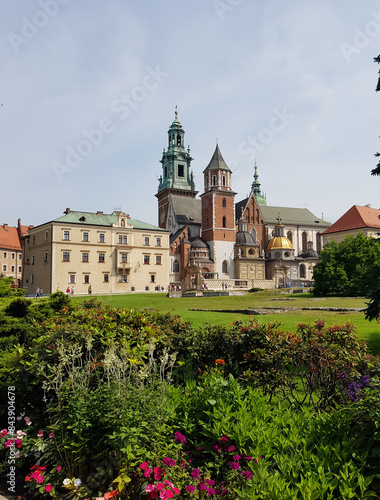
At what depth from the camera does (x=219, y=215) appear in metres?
66.6

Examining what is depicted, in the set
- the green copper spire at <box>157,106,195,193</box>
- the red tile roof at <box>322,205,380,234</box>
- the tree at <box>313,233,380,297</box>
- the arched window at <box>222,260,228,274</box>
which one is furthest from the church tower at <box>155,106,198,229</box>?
A: the tree at <box>313,233,380,297</box>

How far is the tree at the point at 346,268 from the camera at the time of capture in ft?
112

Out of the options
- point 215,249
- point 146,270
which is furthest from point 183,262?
point 146,270

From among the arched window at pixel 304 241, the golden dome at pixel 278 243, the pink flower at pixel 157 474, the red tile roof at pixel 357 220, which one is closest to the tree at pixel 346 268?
the red tile roof at pixel 357 220

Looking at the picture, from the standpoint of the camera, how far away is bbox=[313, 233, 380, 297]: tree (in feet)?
112

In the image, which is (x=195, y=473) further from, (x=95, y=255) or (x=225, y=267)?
(x=225, y=267)

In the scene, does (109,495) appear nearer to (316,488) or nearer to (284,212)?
(316,488)

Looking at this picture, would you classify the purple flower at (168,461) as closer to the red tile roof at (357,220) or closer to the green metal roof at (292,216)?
the red tile roof at (357,220)

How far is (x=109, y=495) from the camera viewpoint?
12.2ft

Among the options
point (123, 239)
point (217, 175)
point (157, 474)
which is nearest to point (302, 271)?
point (217, 175)

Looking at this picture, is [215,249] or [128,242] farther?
[215,249]

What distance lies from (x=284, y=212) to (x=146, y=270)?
43054 millimetres

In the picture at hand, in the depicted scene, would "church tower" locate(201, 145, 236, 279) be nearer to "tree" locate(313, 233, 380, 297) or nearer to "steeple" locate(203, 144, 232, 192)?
"steeple" locate(203, 144, 232, 192)

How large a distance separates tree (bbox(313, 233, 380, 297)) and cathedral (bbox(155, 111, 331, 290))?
18.4 metres
